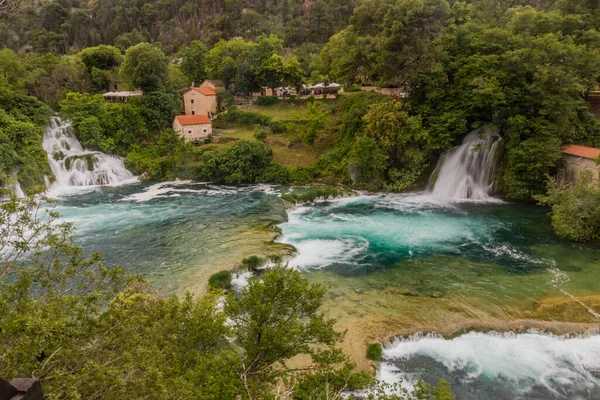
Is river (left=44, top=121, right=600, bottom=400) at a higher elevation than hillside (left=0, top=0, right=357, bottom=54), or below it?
below

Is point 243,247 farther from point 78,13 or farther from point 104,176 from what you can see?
point 78,13

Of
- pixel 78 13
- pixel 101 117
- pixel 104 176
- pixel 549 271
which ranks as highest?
pixel 78 13

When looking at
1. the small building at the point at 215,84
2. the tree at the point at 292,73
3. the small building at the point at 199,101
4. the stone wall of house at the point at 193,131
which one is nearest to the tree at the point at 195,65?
the small building at the point at 215,84

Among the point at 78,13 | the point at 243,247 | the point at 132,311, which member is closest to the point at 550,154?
the point at 243,247

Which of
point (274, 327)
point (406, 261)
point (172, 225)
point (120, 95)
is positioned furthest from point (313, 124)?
point (274, 327)

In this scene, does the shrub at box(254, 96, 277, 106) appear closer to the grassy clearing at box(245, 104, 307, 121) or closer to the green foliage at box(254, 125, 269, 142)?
the grassy clearing at box(245, 104, 307, 121)

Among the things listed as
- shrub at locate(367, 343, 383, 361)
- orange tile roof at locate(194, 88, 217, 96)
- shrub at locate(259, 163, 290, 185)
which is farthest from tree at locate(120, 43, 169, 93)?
shrub at locate(367, 343, 383, 361)

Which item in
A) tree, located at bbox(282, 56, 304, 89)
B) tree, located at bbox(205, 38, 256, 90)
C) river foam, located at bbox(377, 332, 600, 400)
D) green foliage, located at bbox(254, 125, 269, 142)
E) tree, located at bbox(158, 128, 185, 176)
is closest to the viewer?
river foam, located at bbox(377, 332, 600, 400)
